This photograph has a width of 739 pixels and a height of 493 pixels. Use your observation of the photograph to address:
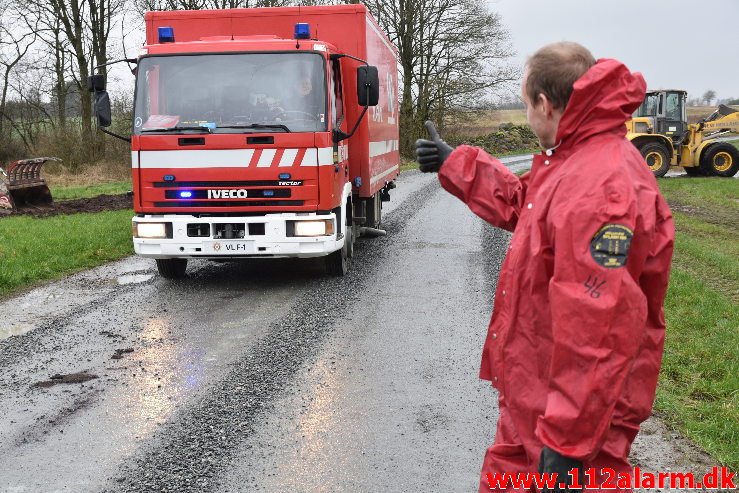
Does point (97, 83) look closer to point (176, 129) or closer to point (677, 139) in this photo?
point (176, 129)

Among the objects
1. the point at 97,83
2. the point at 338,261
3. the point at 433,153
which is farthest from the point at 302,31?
the point at 433,153

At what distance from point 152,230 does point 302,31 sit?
2873 mm

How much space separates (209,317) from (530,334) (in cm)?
581

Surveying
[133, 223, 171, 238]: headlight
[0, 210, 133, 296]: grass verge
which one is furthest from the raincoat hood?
[0, 210, 133, 296]: grass verge

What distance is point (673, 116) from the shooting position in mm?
26891

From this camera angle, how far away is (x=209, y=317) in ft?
24.8

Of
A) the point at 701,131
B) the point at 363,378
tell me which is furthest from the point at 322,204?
the point at 701,131

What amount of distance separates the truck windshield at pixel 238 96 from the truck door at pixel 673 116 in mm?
21376

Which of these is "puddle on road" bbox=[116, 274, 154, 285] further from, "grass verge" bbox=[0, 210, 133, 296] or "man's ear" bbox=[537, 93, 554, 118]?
"man's ear" bbox=[537, 93, 554, 118]

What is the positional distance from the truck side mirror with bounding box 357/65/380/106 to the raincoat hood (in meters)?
6.56

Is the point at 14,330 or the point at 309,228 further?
the point at 309,228

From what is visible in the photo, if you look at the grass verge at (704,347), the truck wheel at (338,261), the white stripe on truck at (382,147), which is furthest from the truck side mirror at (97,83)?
the grass verge at (704,347)

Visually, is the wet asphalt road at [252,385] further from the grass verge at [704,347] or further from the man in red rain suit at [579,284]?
the man in red rain suit at [579,284]

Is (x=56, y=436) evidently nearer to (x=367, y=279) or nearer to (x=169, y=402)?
(x=169, y=402)
